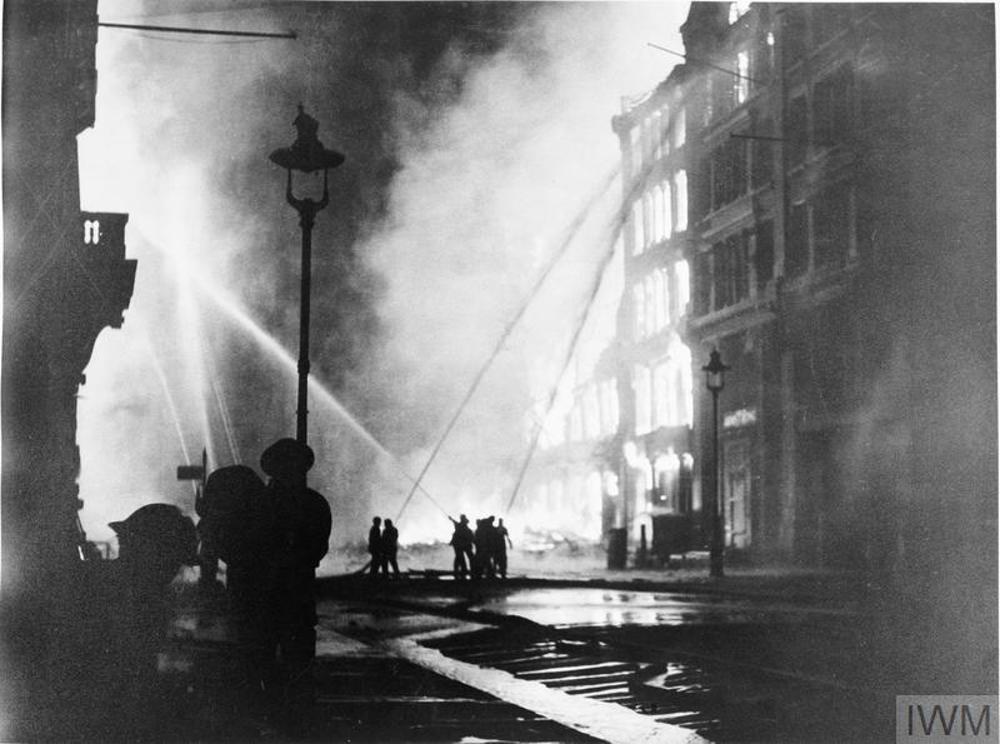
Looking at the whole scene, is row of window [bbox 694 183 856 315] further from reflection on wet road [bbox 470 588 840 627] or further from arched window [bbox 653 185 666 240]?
reflection on wet road [bbox 470 588 840 627]

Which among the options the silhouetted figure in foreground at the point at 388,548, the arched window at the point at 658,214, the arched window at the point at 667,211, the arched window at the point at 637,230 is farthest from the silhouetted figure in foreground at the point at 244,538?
the arched window at the point at 637,230

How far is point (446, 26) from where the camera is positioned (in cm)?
1295

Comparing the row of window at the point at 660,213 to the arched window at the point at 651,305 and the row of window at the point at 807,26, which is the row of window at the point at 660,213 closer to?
the arched window at the point at 651,305

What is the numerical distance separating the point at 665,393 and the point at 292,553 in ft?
118

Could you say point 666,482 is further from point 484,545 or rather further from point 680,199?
point 484,545

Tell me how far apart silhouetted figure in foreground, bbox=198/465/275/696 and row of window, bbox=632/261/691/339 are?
113ft

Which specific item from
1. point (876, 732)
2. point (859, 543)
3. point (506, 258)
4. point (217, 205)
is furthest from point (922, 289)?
point (506, 258)

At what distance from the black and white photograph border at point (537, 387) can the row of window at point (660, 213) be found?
0.21 meters

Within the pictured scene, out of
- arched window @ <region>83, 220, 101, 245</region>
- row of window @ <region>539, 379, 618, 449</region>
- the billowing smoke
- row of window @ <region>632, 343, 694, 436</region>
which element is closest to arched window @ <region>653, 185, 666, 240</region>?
the billowing smoke

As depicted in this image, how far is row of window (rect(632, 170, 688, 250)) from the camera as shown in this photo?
41.3 metres

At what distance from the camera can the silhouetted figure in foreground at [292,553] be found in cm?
712

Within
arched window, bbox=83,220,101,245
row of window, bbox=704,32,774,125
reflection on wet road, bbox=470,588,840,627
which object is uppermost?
row of window, bbox=704,32,774,125

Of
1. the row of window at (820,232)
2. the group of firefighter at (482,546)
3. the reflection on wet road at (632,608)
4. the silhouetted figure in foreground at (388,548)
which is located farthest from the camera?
the row of window at (820,232)

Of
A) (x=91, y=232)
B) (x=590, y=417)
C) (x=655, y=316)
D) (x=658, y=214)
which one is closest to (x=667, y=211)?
(x=658, y=214)
